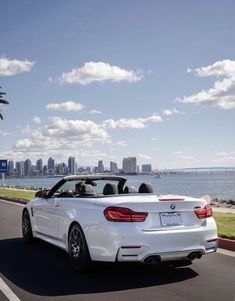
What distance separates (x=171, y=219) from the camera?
719 cm

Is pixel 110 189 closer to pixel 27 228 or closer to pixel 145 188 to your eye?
pixel 145 188

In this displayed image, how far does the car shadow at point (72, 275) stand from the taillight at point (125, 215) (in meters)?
0.86

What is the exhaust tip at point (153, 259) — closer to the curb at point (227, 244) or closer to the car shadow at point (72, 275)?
the car shadow at point (72, 275)

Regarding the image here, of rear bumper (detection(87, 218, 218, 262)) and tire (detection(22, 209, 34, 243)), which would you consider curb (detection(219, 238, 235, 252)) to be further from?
tire (detection(22, 209, 34, 243))

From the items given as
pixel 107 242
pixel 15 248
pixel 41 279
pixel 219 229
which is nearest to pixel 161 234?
pixel 107 242

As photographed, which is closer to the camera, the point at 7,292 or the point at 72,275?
the point at 7,292

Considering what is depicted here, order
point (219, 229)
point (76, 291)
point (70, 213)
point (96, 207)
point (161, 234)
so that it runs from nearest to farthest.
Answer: point (76, 291) → point (161, 234) → point (96, 207) → point (70, 213) → point (219, 229)

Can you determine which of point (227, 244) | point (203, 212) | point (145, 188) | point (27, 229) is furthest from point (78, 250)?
point (227, 244)

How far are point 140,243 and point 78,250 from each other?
1.27 m

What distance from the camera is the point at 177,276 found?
7.30 metres

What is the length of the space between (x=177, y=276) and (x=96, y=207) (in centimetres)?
155

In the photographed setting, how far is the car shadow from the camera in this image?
6648mm

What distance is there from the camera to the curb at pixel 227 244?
10.0m

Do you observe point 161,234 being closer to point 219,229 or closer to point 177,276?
point 177,276
